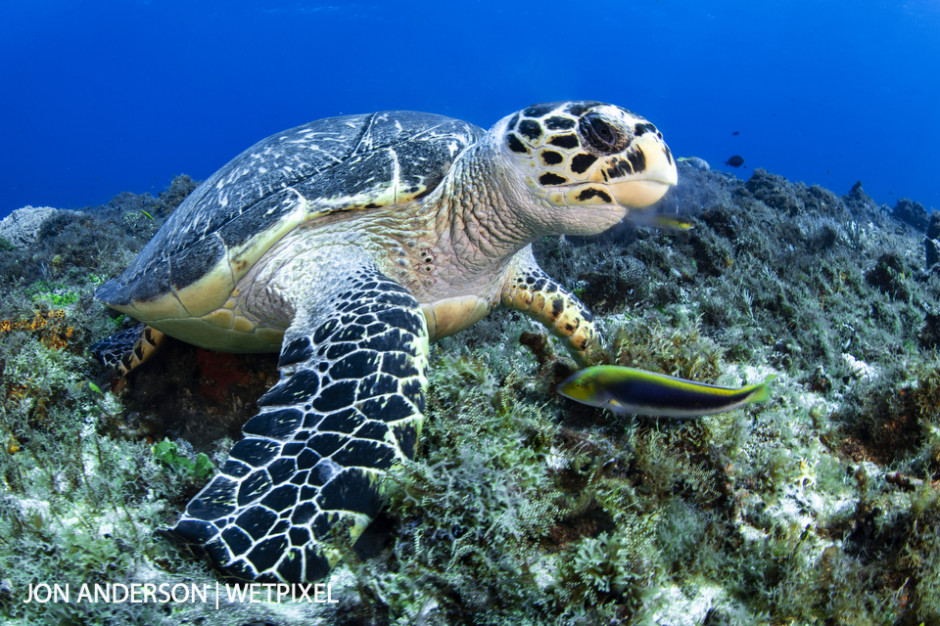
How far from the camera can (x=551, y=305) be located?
3.29 m

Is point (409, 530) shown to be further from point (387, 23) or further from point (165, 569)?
point (387, 23)

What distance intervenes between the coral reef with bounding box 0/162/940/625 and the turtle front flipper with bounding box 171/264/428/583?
0.11m

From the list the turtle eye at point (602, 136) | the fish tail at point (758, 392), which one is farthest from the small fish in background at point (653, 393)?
the turtle eye at point (602, 136)

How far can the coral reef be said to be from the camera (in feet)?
4.36

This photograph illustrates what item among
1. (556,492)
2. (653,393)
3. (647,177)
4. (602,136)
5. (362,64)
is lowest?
(556,492)

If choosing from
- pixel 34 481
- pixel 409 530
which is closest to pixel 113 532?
Result: pixel 34 481

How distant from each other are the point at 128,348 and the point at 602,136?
3.51 meters

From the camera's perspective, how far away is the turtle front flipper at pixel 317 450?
55.4 inches

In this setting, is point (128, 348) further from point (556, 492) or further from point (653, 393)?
point (653, 393)

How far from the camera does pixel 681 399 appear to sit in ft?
5.42

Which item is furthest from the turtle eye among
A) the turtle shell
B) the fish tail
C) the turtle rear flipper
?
the turtle rear flipper

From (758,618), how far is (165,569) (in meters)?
1.86

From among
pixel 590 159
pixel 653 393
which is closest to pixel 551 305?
pixel 590 159

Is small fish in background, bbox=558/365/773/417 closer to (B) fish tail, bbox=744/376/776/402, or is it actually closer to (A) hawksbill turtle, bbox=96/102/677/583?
(B) fish tail, bbox=744/376/776/402
